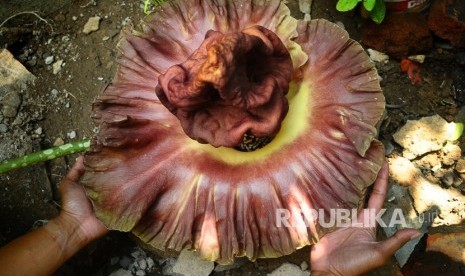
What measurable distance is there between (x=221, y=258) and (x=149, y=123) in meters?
0.53

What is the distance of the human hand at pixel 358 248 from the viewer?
1.77m

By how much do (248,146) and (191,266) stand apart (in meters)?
0.79

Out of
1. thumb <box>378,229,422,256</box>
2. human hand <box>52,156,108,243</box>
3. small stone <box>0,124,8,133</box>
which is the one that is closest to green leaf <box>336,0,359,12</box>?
thumb <box>378,229,422,256</box>

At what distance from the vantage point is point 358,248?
190 centimetres

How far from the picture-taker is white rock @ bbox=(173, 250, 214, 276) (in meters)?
2.31

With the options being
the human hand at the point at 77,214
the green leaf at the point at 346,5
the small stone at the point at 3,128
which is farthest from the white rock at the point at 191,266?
the green leaf at the point at 346,5

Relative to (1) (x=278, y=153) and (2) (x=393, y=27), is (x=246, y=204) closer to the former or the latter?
(1) (x=278, y=153)

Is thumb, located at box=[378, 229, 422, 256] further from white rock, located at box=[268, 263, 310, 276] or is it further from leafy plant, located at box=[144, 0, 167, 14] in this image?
leafy plant, located at box=[144, 0, 167, 14]

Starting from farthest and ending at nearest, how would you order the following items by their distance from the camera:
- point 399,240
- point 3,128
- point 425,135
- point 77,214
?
point 425,135
point 3,128
point 77,214
point 399,240

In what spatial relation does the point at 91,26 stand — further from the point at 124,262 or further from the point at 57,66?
the point at 124,262

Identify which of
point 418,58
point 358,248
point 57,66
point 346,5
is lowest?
point 358,248

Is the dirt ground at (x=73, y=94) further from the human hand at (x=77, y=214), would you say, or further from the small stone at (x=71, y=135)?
the human hand at (x=77, y=214)

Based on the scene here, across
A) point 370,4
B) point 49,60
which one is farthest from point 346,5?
point 49,60

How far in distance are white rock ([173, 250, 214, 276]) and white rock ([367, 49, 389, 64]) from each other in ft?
4.23
